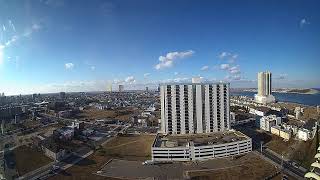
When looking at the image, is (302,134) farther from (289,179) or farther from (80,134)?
(80,134)

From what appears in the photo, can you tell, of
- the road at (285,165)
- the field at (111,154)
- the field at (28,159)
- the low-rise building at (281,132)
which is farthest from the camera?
the low-rise building at (281,132)

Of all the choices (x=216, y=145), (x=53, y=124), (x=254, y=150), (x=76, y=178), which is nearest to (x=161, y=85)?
(x=216, y=145)

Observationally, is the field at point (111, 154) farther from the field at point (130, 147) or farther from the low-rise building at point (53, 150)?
the low-rise building at point (53, 150)

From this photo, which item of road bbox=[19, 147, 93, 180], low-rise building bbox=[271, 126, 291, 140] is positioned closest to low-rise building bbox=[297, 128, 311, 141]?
low-rise building bbox=[271, 126, 291, 140]

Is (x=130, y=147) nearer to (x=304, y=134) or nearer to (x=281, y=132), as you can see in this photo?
(x=281, y=132)

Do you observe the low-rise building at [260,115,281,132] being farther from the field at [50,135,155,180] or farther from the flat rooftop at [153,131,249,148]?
the field at [50,135,155,180]

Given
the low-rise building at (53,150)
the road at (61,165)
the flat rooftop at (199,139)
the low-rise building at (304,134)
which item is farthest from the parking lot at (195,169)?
the low-rise building at (304,134)

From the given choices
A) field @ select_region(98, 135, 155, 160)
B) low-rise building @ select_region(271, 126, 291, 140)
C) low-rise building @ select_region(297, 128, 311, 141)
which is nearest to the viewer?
field @ select_region(98, 135, 155, 160)
